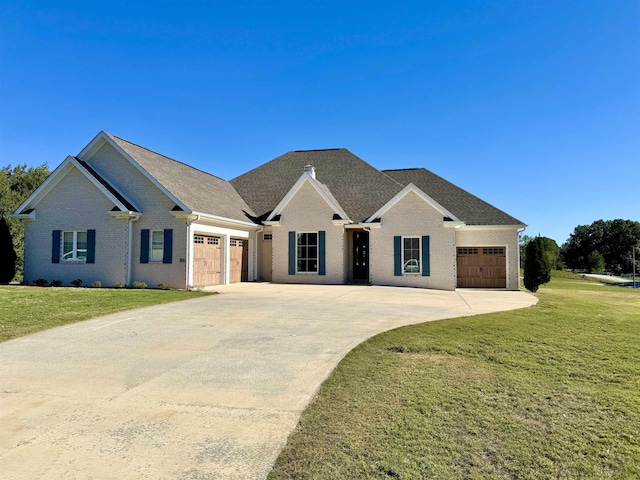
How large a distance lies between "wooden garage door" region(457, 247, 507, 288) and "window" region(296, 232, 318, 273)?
26.4 feet

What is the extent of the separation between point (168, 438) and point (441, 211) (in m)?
18.4

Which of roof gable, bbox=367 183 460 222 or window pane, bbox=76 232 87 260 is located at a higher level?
roof gable, bbox=367 183 460 222

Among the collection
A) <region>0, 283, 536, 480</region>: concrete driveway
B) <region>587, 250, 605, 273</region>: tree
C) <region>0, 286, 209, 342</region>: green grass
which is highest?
<region>587, 250, 605, 273</region>: tree

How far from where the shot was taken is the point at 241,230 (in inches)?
867

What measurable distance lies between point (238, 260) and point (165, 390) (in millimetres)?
16988

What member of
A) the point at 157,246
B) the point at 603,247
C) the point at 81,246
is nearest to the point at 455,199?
the point at 157,246

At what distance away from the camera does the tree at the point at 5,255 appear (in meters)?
20.1

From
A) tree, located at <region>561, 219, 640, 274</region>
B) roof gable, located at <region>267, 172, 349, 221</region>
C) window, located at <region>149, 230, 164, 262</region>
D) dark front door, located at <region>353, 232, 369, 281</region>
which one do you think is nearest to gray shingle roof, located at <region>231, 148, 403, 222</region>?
roof gable, located at <region>267, 172, 349, 221</region>

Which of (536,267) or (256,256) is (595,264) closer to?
(536,267)

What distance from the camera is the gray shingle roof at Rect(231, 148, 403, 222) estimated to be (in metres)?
23.2

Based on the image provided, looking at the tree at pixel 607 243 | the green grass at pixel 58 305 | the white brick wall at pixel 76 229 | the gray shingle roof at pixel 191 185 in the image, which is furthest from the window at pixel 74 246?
the tree at pixel 607 243

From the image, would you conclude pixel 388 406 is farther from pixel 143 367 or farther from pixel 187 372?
pixel 143 367

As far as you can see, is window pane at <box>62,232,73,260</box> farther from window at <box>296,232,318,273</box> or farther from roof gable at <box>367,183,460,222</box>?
roof gable at <box>367,183,460,222</box>

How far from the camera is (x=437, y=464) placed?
11.2 feet
